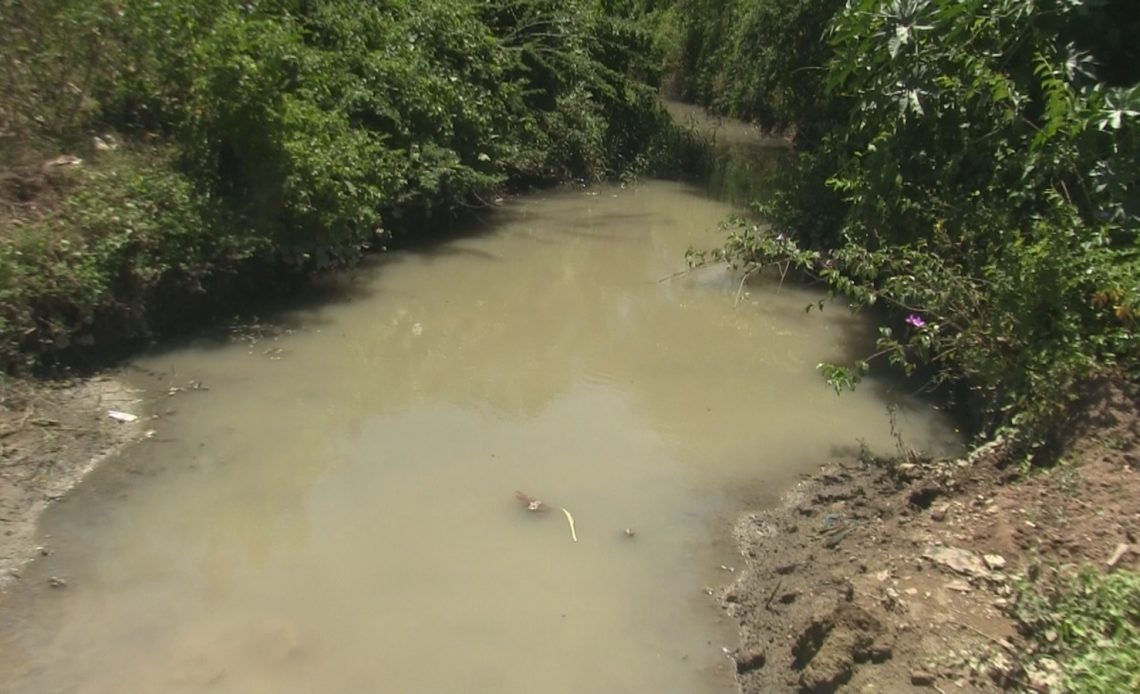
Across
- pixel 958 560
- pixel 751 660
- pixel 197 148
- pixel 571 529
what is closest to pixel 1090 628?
pixel 958 560

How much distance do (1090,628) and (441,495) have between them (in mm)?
3605

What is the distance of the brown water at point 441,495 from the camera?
470 cm

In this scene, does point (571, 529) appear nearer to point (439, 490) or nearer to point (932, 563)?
point (439, 490)

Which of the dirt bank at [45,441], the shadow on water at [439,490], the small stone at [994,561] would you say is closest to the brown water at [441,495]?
the shadow on water at [439,490]

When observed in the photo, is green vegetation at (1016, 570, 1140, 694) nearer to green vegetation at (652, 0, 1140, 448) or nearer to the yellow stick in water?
green vegetation at (652, 0, 1140, 448)

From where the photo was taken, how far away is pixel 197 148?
8.24 m

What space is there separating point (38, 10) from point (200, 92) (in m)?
1.25

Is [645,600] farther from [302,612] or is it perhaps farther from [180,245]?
[180,245]

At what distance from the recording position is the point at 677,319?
31.7 feet

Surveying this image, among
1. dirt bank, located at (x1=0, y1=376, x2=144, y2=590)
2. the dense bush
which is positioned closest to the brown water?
dirt bank, located at (x1=0, y1=376, x2=144, y2=590)

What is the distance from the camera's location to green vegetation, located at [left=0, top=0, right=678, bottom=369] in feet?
23.2

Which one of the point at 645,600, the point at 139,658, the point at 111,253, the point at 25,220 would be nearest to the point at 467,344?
the point at 111,253

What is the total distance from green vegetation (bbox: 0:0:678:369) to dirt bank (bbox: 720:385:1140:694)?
4.77 metres

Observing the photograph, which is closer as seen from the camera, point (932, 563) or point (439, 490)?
point (932, 563)
